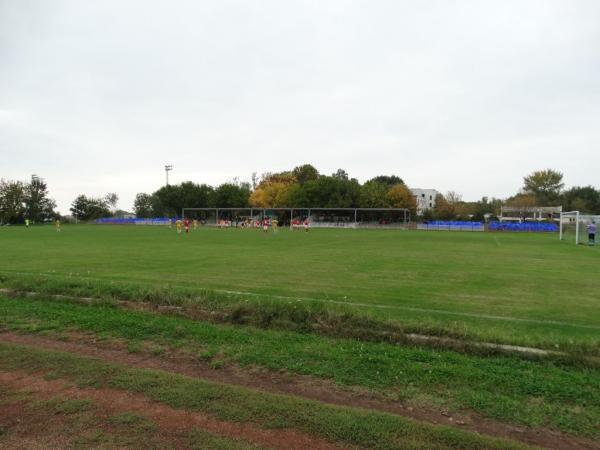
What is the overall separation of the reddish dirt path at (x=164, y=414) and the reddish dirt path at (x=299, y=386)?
868mm

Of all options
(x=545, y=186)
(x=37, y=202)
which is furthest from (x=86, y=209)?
(x=545, y=186)

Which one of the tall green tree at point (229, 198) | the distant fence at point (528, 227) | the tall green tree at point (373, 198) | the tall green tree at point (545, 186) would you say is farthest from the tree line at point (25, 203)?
the tall green tree at point (545, 186)

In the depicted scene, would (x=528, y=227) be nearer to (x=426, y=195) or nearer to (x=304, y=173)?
(x=304, y=173)

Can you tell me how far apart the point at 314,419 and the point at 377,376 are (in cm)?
134

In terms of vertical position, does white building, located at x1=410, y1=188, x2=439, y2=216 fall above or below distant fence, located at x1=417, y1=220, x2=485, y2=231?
above

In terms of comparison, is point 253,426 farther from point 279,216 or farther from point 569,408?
point 279,216

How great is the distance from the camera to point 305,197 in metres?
78.4

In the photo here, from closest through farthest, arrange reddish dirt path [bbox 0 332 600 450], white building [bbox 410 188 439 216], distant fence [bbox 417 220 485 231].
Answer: reddish dirt path [bbox 0 332 600 450]
distant fence [bbox 417 220 485 231]
white building [bbox 410 188 439 216]

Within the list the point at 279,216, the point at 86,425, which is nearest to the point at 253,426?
the point at 86,425

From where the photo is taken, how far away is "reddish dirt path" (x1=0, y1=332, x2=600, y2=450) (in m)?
3.79

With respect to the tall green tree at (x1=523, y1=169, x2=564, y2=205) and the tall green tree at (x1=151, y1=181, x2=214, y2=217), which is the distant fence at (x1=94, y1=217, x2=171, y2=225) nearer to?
the tall green tree at (x1=151, y1=181, x2=214, y2=217)

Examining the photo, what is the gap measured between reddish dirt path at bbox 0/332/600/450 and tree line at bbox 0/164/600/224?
236ft

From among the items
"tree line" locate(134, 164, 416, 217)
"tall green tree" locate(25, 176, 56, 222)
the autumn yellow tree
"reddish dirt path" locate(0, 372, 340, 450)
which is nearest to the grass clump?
"reddish dirt path" locate(0, 372, 340, 450)

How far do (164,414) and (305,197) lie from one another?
74758 millimetres
